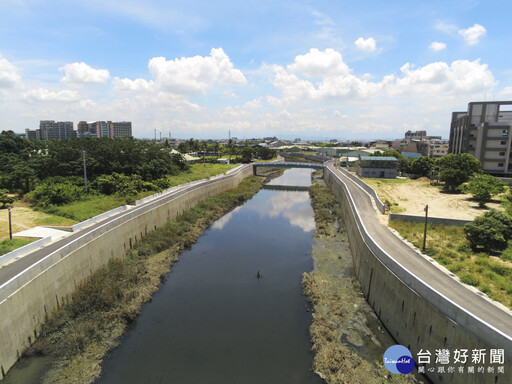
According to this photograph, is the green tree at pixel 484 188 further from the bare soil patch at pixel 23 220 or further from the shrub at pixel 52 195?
the shrub at pixel 52 195

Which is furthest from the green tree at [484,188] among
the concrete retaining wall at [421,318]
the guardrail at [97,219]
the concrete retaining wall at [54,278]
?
the guardrail at [97,219]

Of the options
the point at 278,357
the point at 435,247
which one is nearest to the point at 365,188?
the point at 435,247

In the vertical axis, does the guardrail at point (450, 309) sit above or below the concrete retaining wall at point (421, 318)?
above

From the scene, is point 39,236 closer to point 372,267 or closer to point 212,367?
point 212,367

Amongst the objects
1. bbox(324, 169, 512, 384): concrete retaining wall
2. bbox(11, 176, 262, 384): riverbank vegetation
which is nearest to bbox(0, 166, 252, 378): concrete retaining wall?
bbox(11, 176, 262, 384): riverbank vegetation

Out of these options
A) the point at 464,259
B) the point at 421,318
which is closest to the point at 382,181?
the point at 464,259

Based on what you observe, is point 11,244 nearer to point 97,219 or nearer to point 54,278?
point 54,278
